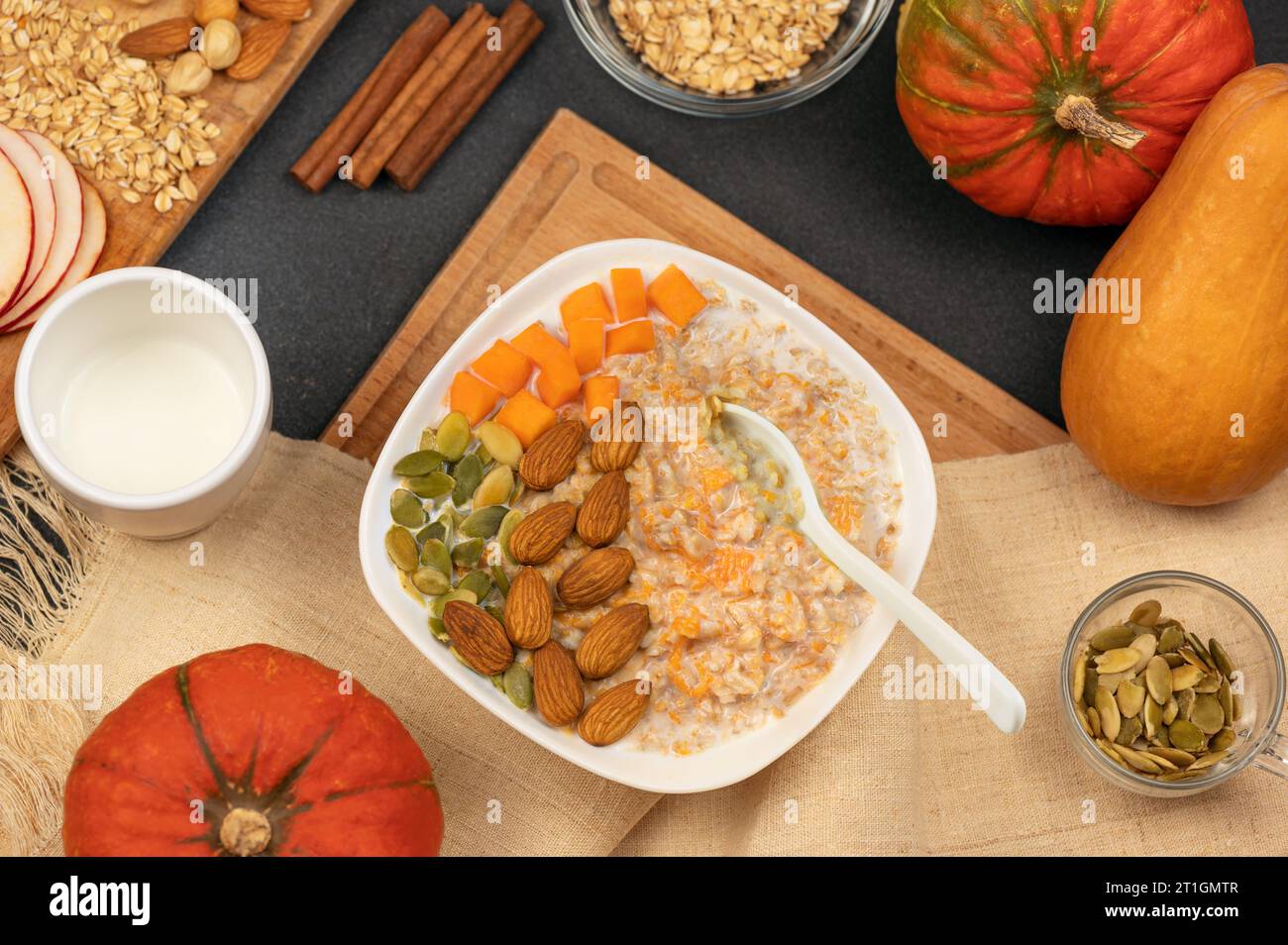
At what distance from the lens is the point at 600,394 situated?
152 cm

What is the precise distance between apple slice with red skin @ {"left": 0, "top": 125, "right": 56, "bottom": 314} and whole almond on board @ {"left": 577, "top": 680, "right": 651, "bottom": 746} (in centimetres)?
86

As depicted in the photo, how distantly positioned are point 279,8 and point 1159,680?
4.52 ft

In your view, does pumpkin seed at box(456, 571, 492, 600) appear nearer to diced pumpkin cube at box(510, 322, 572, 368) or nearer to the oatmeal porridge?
the oatmeal porridge

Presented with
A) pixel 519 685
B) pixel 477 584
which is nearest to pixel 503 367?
pixel 477 584

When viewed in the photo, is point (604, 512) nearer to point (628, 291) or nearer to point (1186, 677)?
point (628, 291)

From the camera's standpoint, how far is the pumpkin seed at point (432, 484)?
4.93 ft

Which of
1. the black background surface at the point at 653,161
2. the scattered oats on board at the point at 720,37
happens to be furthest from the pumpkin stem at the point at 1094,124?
the scattered oats on board at the point at 720,37

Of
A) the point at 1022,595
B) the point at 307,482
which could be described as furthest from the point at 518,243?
the point at 1022,595

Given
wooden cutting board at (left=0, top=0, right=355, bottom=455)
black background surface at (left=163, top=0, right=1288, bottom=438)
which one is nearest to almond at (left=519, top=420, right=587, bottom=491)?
black background surface at (left=163, top=0, right=1288, bottom=438)

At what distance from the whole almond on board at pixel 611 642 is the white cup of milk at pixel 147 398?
1.41 ft

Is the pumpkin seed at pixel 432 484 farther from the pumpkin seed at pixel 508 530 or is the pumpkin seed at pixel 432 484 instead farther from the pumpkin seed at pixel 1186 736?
the pumpkin seed at pixel 1186 736

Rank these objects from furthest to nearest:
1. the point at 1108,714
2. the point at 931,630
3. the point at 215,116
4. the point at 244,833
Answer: the point at 215,116 < the point at 1108,714 < the point at 931,630 < the point at 244,833

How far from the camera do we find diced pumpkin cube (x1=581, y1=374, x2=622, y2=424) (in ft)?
5.00

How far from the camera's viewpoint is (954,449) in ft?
5.64
